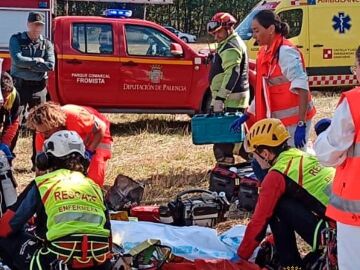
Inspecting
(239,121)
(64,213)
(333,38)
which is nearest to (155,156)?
(239,121)

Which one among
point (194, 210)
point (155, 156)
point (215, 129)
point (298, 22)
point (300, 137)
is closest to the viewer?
point (300, 137)

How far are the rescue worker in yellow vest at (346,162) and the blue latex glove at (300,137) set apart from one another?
2.21 m

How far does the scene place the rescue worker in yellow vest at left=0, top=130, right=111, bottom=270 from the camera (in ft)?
14.2

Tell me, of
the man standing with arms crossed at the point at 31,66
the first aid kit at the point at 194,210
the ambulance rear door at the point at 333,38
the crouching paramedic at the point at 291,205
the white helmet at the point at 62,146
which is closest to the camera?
the white helmet at the point at 62,146

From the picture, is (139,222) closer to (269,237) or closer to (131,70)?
(269,237)

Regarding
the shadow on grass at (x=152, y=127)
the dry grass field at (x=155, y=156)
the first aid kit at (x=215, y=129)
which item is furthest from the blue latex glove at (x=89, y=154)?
the shadow on grass at (x=152, y=127)

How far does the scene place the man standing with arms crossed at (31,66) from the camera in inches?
355

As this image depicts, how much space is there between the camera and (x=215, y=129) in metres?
7.59

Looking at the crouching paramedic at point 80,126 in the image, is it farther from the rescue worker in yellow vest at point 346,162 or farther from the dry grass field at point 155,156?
the rescue worker in yellow vest at point 346,162

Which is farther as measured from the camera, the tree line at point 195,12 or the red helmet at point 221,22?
the tree line at point 195,12

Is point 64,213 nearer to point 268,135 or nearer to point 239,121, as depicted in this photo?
point 268,135

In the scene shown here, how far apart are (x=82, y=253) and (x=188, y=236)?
1.46 m

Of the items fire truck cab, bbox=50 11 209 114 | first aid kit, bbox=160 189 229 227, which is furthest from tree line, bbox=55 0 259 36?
first aid kit, bbox=160 189 229 227

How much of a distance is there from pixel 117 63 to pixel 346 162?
801cm
